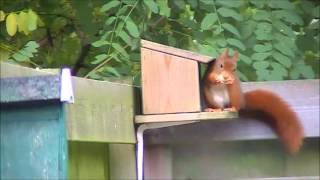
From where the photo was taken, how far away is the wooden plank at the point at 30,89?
98 centimetres

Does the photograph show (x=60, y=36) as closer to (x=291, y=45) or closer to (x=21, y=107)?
(x=291, y=45)

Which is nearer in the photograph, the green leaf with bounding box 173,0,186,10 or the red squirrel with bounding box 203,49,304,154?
the red squirrel with bounding box 203,49,304,154

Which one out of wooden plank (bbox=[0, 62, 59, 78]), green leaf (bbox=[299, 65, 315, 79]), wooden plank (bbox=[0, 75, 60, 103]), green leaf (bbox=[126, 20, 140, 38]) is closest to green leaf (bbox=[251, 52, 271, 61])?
green leaf (bbox=[299, 65, 315, 79])

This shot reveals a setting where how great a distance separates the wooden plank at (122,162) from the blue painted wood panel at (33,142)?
0.79m

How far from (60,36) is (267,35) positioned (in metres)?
0.86

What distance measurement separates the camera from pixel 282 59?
207 centimetres

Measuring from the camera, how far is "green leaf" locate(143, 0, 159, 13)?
83.8 inches

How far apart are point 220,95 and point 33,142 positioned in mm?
823

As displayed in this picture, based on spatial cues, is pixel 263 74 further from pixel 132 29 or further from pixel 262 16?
pixel 132 29

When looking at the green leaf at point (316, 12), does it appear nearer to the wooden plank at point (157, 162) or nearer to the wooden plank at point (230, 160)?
the wooden plank at point (230, 160)

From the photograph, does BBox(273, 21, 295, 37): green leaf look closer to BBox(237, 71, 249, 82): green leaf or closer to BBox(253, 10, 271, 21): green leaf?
BBox(253, 10, 271, 21): green leaf

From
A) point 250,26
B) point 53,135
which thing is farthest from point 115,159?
point 53,135

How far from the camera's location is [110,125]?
1.51m

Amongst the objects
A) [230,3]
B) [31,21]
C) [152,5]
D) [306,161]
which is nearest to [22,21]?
[31,21]
